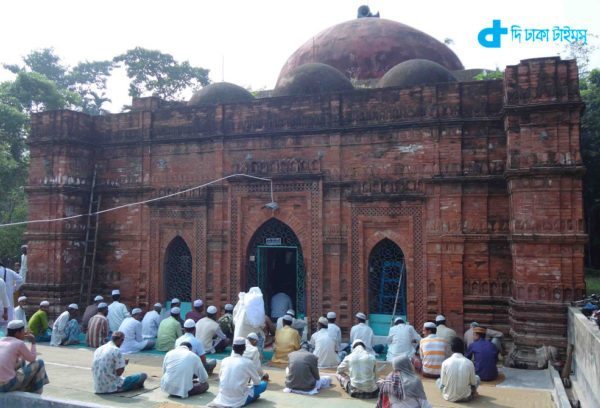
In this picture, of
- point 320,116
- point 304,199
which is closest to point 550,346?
point 304,199

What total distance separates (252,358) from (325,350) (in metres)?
1.92

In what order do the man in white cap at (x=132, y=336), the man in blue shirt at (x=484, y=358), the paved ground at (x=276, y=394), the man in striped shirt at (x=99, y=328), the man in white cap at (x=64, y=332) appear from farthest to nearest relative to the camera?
the man in white cap at (x=64, y=332) < the man in white cap at (x=132, y=336) < the man in striped shirt at (x=99, y=328) < the man in blue shirt at (x=484, y=358) < the paved ground at (x=276, y=394)

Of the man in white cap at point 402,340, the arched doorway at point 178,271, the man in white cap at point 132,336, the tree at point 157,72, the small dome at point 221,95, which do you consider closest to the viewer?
the man in white cap at point 402,340

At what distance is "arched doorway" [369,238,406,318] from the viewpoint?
37.5 ft

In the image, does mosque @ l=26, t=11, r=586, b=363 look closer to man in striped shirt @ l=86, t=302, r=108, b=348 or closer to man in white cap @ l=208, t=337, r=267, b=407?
man in striped shirt @ l=86, t=302, r=108, b=348

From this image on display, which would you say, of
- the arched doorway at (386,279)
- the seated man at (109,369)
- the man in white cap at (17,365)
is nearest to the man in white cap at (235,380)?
the seated man at (109,369)

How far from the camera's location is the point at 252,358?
7.88 meters

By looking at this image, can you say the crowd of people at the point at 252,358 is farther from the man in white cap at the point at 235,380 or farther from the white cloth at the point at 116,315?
the white cloth at the point at 116,315

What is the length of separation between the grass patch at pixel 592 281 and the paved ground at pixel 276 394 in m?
5.11

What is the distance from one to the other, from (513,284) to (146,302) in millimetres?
8511

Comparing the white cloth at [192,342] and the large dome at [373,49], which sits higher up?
the large dome at [373,49]

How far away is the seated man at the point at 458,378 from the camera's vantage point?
731cm

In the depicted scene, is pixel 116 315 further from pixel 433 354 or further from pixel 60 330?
pixel 433 354

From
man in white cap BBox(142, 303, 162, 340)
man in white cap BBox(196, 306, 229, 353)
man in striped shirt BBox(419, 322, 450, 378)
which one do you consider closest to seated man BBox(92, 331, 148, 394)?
man in white cap BBox(196, 306, 229, 353)
